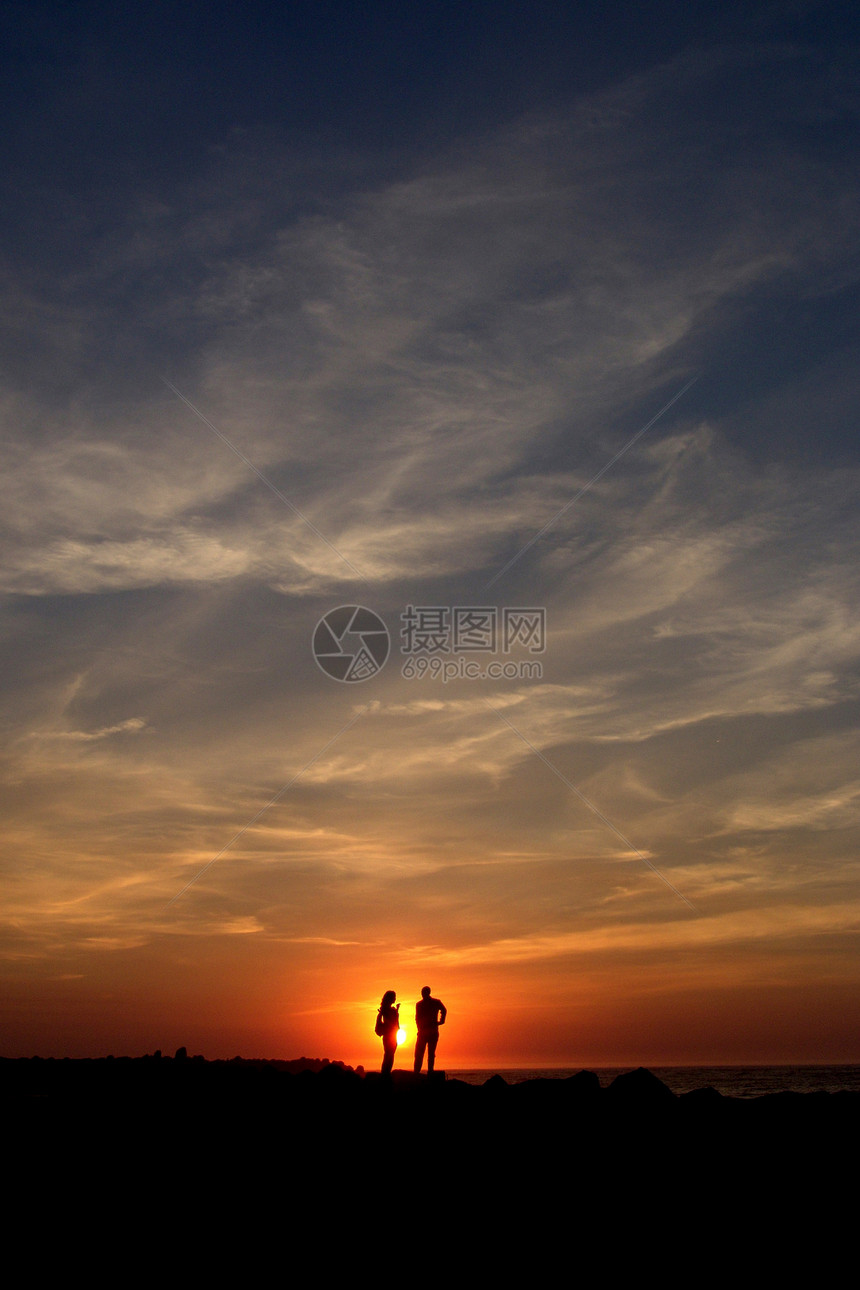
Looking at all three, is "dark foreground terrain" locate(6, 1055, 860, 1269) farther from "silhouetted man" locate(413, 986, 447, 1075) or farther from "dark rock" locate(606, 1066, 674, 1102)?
"silhouetted man" locate(413, 986, 447, 1075)

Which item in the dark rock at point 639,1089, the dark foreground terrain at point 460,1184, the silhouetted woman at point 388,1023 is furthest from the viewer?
the silhouetted woman at point 388,1023

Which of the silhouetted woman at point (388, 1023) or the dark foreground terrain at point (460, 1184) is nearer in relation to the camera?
the dark foreground terrain at point (460, 1184)

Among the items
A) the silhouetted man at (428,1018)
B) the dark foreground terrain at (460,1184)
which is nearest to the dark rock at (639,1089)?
the dark foreground terrain at (460,1184)

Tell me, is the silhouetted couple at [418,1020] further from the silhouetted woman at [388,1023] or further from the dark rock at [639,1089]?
the dark rock at [639,1089]

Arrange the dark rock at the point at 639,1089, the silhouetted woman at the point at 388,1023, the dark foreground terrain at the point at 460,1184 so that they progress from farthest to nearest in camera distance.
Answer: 1. the silhouetted woman at the point at 388,1023
2. the dark rock at the point at 639,1089
3. the dark foreground terrain at the point at 460,1184

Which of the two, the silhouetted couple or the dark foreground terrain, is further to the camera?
the silhouetted couple

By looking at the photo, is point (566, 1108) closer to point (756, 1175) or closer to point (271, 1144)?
point (756, 1175)

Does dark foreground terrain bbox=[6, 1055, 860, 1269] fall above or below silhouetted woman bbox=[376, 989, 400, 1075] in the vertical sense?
below

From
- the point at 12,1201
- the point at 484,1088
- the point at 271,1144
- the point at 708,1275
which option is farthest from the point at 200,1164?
the point at 708,1275

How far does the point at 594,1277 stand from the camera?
30.8 feet

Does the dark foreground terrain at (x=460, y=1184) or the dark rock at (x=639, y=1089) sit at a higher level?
the dark rock at (x=639, y=1089)

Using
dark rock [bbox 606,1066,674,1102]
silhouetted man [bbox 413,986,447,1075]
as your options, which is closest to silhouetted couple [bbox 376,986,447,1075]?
silhouetted man [bbox 413,986,447,1075]

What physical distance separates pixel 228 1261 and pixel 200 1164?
2.40 meters

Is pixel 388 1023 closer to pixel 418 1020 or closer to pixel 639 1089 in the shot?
pixel 418 1020
